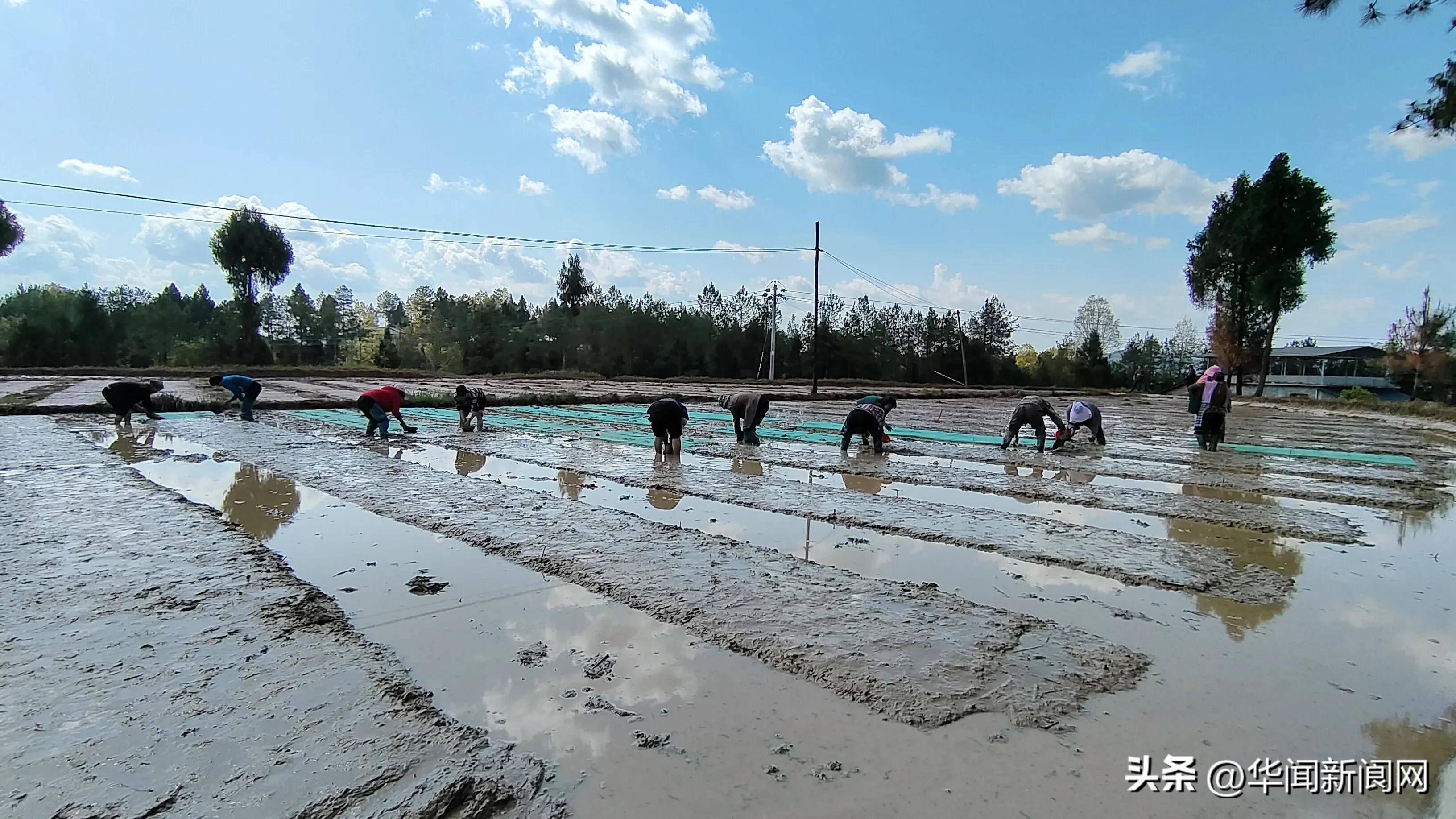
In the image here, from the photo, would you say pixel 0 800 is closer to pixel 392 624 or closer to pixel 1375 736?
pixel 392 624

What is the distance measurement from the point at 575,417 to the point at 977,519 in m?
11.4

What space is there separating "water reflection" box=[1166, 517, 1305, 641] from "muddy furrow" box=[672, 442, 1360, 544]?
0.91ft

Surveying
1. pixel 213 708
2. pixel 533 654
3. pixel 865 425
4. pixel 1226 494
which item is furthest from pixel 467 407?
pixel 1226 494

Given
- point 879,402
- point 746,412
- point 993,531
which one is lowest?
point 993,531

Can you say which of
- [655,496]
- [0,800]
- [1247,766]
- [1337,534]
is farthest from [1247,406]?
[0,800]

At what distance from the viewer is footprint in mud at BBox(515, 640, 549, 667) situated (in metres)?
3.24

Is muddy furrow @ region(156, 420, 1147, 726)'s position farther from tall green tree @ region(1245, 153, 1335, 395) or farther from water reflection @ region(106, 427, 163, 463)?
tall green tree @ region(1245, 153, 1335, 395)

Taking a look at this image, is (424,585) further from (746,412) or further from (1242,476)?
(1242,476)

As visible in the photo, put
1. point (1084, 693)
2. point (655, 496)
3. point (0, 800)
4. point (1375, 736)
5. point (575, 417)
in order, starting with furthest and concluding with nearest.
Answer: point (575, 417), point (655, 496), point (1084, 693), point (1375, 736), point (0, 800)

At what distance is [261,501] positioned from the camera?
6660 millimetres

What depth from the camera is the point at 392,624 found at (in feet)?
12.1

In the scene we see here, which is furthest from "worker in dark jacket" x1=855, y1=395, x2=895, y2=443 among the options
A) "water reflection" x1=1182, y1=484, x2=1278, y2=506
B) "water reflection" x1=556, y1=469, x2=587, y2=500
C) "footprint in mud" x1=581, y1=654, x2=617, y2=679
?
"footprint in mud" x1=581, y1=654, x2=617, y2=679

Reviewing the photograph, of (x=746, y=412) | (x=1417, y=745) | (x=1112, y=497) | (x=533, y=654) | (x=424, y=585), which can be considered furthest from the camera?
(x=746, y=412)

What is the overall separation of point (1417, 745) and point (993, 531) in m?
3.22
